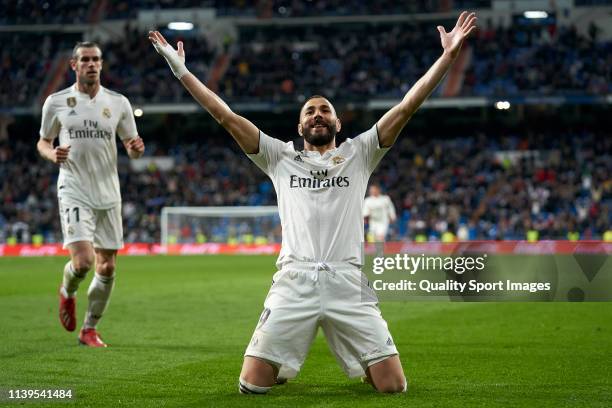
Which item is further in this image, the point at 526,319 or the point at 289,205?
the point at 526,319

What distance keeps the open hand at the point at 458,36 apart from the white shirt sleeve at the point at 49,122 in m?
4.52

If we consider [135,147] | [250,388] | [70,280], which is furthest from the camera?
[70,280]

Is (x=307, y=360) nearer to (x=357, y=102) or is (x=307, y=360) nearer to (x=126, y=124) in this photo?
(x=126, y=124)

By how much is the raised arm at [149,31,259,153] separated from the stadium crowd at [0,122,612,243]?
29.6 meters

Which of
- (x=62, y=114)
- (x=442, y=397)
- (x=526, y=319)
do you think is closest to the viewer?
(x=442, y=397)

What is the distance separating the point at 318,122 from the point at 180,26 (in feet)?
138

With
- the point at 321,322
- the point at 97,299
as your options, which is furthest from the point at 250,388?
the point at 97,299

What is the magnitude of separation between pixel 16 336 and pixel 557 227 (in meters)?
28.2

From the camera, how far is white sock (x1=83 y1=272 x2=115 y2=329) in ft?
32.1

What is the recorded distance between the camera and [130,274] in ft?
75.4

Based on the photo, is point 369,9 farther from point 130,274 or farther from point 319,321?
point 319,321

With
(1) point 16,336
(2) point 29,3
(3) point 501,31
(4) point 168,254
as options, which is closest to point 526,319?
(1) point 16,336

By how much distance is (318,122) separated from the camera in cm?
690

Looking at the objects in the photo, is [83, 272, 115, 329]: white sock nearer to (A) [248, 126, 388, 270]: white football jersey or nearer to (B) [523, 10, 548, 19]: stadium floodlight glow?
(A) [248, 126, 388, 270]: white football jersey
